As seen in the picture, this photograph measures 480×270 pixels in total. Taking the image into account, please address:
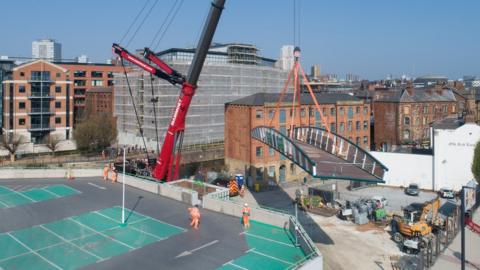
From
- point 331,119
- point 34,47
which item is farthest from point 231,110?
point 34,47

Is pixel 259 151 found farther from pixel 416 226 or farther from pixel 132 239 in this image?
pixel 132 239

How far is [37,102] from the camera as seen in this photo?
63.4 meters

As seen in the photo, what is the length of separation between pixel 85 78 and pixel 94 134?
33.5 meters

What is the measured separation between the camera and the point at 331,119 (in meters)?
50.7

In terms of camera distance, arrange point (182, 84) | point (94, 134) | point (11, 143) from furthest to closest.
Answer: point (94, 134), point (11, 143), point (182, 84)

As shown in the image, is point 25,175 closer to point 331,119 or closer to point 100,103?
point 331,119

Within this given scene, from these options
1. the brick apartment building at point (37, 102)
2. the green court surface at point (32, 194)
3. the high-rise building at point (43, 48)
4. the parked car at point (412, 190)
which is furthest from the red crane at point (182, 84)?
the high-rise building at point (43, 48)

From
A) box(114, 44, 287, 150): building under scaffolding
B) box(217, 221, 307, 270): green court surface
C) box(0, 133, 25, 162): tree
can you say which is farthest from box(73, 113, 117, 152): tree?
box(217, 221, 307, 270): green court surface

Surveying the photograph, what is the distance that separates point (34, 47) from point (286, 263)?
204 meters

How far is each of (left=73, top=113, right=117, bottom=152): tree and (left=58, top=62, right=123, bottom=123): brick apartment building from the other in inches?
1026

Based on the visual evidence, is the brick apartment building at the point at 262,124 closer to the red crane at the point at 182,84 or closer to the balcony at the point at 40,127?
the red crane at the point at 182,84

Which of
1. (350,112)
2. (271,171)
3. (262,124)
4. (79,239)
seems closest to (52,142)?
(262,124)

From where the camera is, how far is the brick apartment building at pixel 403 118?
58.6 metres

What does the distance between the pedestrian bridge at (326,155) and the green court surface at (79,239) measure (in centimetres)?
686
